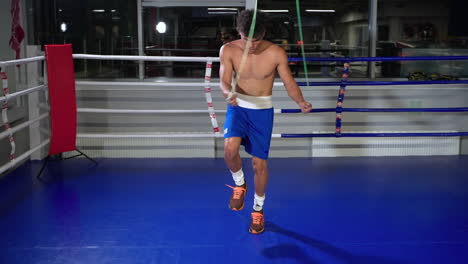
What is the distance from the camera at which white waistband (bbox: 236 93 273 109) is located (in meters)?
3.08

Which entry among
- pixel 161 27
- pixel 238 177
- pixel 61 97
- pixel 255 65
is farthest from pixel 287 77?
pixel 161 27

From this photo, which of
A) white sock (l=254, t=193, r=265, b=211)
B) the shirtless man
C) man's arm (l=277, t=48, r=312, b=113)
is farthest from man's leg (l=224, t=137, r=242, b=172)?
man's arm (l=277, t=48, r=312, b=113)

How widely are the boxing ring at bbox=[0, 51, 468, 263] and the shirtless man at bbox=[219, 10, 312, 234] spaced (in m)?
0.43

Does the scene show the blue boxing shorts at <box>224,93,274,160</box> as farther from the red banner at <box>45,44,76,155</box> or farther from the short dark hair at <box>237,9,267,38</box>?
the red banner at <box>45,44,76,155</box>

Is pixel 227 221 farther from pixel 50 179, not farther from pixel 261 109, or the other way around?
pixel 50 179

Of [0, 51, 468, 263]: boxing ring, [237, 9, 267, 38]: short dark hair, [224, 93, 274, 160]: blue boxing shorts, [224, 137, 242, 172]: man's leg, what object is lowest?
[0, 51, 468, 263]: boxing ring

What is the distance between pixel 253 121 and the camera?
10.2 ft

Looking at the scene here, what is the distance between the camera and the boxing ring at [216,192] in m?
2.92

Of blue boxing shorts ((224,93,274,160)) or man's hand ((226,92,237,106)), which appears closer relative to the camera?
man's hand ((226,92,237,106))

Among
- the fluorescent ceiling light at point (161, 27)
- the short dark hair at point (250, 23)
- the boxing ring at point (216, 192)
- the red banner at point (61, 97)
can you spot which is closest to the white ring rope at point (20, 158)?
the boxing ring at point (216, 192)

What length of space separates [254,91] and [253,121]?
179 mm

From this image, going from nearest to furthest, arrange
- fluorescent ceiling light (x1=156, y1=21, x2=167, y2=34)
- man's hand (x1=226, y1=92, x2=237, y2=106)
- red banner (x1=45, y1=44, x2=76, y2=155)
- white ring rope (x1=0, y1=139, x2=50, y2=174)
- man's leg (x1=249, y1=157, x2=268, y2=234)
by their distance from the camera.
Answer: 1. man's hand (x1=226, y1=92, x2=237, y2=106)
2. man's leg (x1=249, y1=157, x2=268, y2=234)
3. white ring rope (x1=0, y1=139, x2=50, y2=174)
4. red banner (x1=45, y1=44, x2=76, y2=155)
5. fluorescent ceiling light (x1=156, y1=21, x2=167, y2=34)

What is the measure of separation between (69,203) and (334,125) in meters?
2.69

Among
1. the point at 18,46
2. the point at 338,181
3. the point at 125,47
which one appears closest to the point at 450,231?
the point at 338,181
